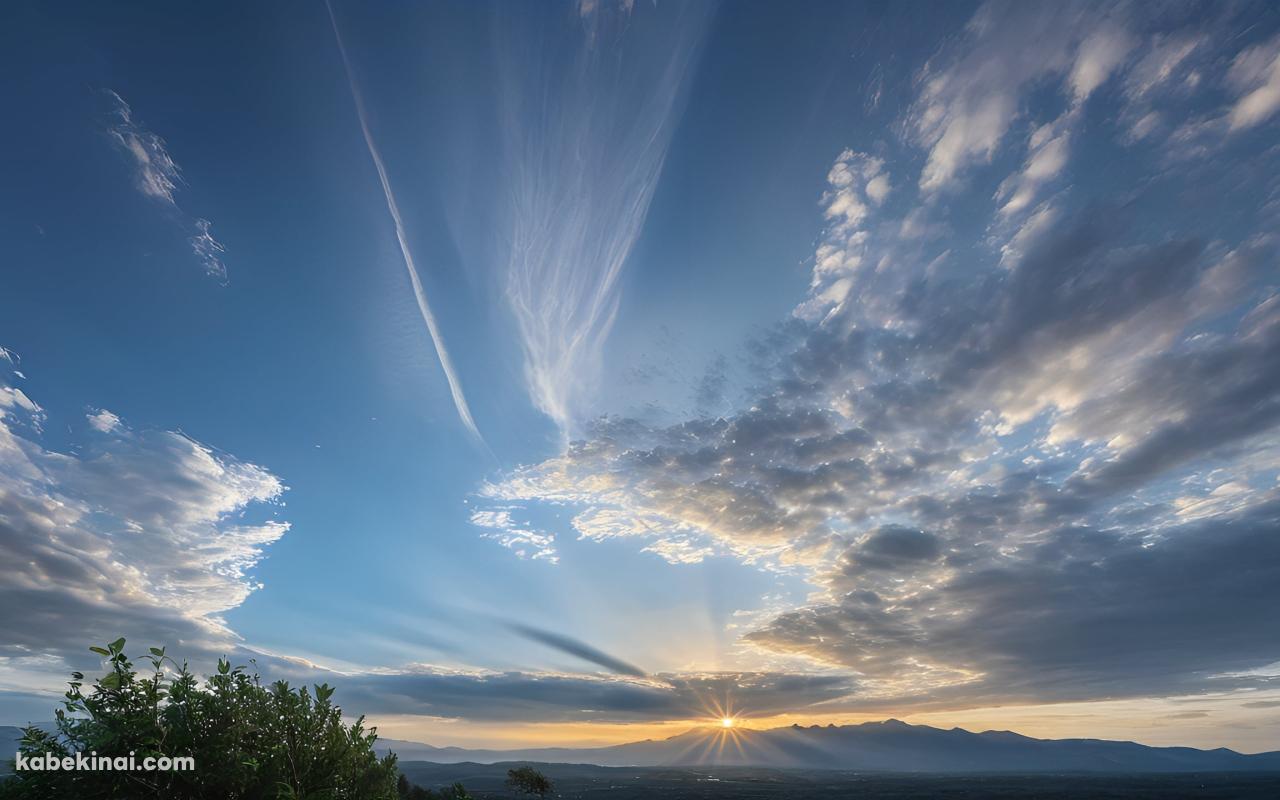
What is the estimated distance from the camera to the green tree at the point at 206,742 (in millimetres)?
18719

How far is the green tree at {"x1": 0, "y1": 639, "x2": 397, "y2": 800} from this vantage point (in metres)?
18.7

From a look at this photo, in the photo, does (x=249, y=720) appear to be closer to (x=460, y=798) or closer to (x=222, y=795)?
(x=222, y=795)

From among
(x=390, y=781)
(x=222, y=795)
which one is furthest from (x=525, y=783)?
(x=222, y=795)

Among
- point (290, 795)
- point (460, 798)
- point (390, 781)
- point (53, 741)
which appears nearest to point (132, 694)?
point (53, 741)

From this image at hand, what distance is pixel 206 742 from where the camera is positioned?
70.4 ft

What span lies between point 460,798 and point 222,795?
9.74 meters

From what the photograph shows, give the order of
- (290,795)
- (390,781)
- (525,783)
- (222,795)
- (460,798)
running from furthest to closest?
1. (525,783)
2. (390,781)
3. (460,798)
4. (222,795)
5. (290,795)

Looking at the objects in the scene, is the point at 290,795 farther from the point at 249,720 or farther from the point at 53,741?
the point at 53,741

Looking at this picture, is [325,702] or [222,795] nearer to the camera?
[222,795]

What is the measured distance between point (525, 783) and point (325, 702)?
17724cm

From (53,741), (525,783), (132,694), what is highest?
(132,694)

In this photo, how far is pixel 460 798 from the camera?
26.0 metres

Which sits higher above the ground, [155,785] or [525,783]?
[155,785]

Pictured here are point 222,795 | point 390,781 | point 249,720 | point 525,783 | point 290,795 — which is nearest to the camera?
point 290,795
